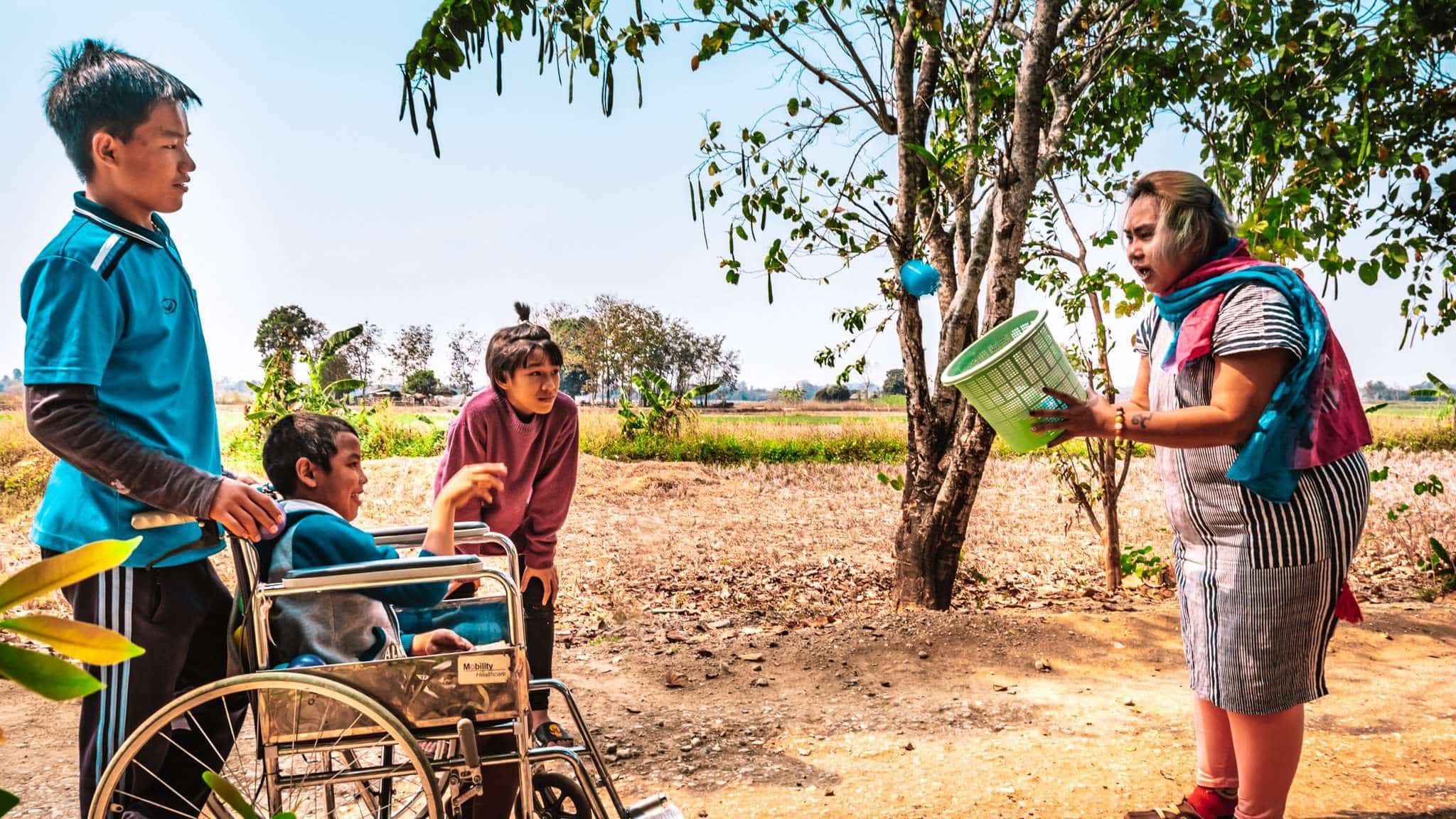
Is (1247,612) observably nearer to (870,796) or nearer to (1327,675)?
(870,796)

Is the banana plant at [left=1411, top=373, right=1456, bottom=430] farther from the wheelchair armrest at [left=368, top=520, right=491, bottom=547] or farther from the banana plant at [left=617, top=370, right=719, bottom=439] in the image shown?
the banana plant at [left=617, top=370, right=719, bottom=439]

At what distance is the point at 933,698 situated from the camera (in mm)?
3777

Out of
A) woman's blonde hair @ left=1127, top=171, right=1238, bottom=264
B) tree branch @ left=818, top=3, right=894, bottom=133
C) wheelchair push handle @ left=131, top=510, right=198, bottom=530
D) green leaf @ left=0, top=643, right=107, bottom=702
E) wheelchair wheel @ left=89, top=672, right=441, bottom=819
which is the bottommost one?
wheelchair wheel @ left=89, top=672, right=441, bottom=819

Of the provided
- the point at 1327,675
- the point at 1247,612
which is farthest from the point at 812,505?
the point at 1247,612

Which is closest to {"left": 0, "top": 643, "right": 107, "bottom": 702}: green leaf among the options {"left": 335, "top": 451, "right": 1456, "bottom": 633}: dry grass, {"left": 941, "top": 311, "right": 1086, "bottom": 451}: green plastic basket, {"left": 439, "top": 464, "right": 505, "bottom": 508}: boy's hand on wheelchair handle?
{"left": 439, "top": 464, "right": 505, "bottom": 508}: boy's hand on wheelchair handle

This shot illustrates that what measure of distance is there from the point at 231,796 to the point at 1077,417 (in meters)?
1.78

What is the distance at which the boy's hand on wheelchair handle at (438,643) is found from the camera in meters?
1.95

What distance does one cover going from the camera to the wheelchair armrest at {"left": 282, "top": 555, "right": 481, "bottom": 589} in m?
1.68

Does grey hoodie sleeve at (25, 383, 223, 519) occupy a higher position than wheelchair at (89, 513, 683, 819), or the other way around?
grey hoodie sleeve at (25, 383, 223, 519)

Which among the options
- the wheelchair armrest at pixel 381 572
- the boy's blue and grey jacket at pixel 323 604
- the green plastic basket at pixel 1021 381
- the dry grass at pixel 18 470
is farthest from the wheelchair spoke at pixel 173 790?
the dry grass at pixel 18 470

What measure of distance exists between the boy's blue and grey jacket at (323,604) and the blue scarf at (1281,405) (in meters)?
1.70

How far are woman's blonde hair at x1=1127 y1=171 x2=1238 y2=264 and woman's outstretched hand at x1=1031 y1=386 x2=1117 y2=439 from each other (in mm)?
350

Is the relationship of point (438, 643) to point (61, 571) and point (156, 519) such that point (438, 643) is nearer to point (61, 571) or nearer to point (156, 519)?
point (156, 519)

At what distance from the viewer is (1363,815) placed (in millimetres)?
2600
